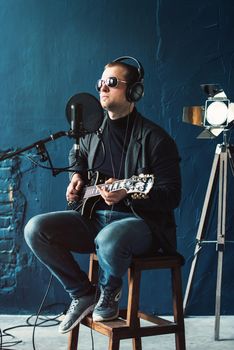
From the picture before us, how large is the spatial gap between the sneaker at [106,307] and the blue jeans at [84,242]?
1.3 inches

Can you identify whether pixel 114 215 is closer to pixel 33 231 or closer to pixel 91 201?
pixel 91 201

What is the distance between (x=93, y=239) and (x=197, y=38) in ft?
5.47

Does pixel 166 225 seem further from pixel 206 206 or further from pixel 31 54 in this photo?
pixel 31 54

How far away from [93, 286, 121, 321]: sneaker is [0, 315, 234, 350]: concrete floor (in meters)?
0.69

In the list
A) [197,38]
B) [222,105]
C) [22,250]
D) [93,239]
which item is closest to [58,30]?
[197,38]

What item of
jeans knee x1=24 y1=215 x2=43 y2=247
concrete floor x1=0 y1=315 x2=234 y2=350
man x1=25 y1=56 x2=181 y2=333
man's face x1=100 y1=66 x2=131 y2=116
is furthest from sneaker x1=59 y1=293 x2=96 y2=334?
man's face x1=100 y1=66 x2=131 y2=116

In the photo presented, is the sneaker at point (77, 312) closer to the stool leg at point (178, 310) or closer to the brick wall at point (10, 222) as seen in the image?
the stool leg at point (178, 310)

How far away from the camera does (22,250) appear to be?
4008mm

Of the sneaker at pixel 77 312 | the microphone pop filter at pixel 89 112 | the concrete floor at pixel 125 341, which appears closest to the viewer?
the microphone pop filter at pixel 89 112

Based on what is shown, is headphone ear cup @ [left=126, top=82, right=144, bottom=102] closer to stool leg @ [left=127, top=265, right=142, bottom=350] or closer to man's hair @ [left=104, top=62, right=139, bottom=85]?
man's hair @ [left=104, top=62, right=139, bottom=85]

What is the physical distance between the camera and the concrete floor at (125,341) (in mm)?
3301

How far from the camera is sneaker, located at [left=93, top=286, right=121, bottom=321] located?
2.65 metres

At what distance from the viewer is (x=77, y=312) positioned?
8.98 ft

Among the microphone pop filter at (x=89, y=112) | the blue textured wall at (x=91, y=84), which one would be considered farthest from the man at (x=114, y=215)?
the blue textured wall at (x=91, y=84)
